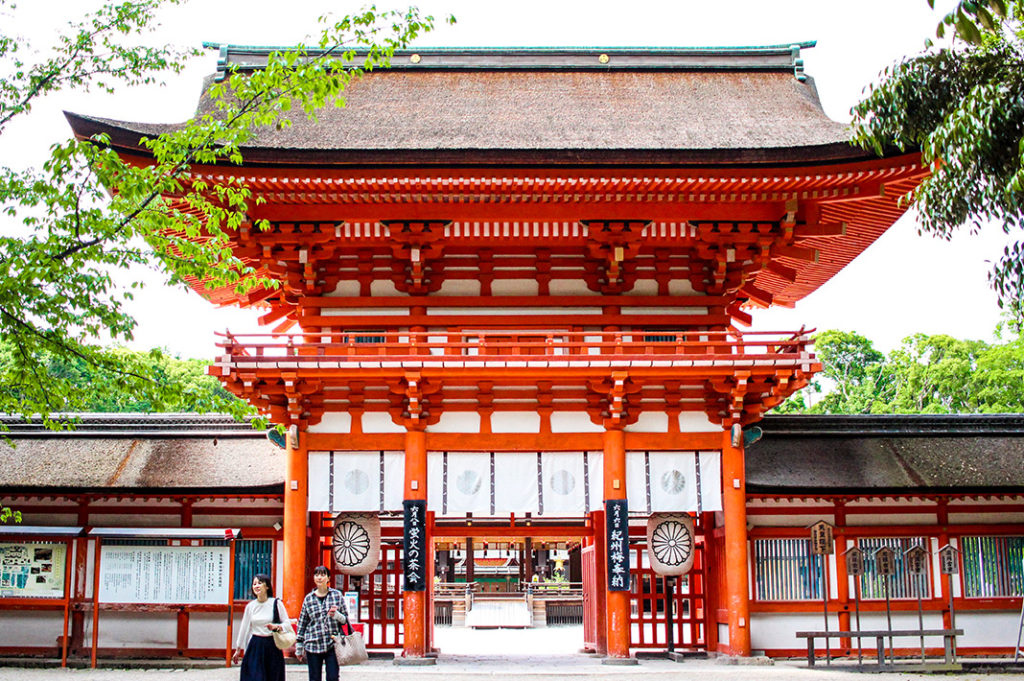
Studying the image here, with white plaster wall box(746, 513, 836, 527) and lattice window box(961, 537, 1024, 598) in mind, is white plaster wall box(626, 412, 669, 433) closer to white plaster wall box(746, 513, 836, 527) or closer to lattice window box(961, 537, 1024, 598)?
white plaster wall box(746, 513, 836, 527)

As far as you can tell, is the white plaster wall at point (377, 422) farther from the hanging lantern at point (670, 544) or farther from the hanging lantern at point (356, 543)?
the hanging lantern at point (670, 544)

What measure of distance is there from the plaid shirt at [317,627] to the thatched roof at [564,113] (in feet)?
21.4

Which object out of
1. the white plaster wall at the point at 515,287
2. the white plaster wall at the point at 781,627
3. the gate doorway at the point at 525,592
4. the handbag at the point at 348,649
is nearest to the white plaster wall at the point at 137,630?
the gate doorway at the point at 525,592

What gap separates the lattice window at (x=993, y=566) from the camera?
53.9 ft

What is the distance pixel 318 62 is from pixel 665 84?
10.5 metres

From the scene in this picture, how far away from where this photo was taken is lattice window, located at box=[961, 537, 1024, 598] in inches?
647

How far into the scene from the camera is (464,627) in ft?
101

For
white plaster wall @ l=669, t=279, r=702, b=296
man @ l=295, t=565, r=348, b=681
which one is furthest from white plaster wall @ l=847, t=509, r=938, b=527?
man @ l=295, t=565, r=348, b=681

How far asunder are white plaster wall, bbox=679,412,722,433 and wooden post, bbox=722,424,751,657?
14.1 inches

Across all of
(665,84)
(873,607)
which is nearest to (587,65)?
(665,84)

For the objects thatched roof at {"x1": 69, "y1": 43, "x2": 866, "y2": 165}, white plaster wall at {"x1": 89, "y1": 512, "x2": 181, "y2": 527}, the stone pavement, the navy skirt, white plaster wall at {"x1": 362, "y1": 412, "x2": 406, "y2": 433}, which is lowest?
the stone pavement

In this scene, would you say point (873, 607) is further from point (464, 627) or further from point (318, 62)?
point (464, 627)

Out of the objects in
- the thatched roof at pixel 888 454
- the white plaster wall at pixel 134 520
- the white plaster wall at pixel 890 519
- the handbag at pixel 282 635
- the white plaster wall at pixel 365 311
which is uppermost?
the white plaster wall at pixel 365 311

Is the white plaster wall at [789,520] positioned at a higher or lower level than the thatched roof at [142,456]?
lower
